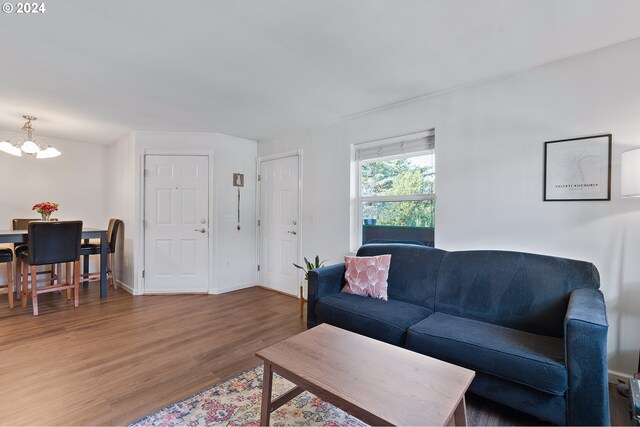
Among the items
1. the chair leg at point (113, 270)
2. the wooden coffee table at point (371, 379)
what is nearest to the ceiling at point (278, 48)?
the wooden coffee table at point (371, 379)

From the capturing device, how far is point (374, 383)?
49.2 inches

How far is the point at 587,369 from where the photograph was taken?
54.7 inches

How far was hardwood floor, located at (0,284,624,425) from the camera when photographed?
5.65ft

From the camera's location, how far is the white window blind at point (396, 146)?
2.91 meters

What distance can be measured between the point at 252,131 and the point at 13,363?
3239 millimetres

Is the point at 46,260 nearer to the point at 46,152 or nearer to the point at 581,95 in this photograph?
the point at 46,152

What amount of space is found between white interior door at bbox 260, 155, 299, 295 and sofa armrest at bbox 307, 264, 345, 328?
140cm

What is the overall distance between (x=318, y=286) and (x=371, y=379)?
1.32 metres

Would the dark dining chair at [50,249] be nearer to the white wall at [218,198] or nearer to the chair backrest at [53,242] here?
the chair backrest at [53,242]

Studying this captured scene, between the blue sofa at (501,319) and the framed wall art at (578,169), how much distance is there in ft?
1.67

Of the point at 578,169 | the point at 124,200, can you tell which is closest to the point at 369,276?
the point at 578,169

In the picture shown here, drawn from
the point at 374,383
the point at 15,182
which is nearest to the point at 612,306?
the point at 374,383

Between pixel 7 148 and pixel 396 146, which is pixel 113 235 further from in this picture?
pixel 396 146

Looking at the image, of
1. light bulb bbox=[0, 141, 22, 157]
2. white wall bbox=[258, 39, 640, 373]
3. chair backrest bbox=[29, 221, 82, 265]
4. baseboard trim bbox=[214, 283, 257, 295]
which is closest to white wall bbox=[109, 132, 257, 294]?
baseboard trim bbox=[214, 283, 257, 295]
